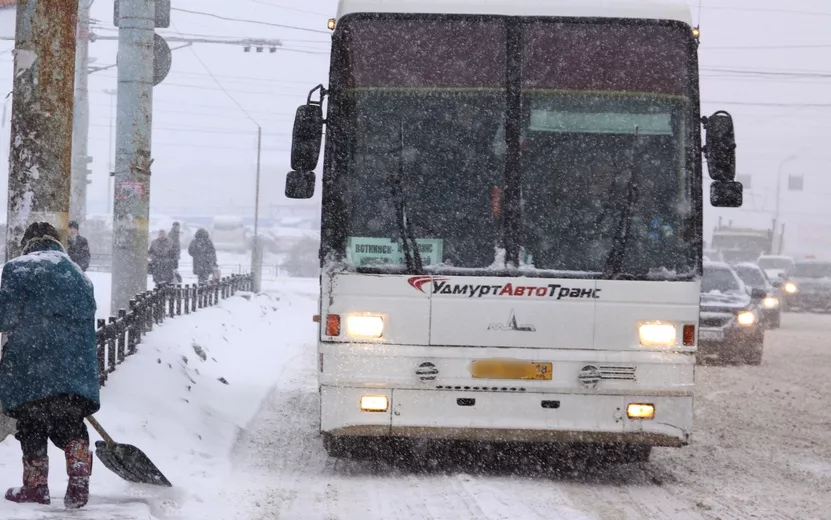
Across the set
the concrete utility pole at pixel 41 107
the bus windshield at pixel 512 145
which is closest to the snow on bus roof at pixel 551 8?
the bus windshield at pixel 512 145

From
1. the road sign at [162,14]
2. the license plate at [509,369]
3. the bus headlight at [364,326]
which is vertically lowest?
the license plate at [509,369]

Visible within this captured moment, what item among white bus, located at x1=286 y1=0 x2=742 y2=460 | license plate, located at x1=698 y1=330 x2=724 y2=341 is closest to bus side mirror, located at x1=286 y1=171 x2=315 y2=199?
white bus, located at x1=286 y1=0 x2=742 y2=460

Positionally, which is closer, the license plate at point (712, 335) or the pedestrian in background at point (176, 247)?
the license plate at point (712, 335)

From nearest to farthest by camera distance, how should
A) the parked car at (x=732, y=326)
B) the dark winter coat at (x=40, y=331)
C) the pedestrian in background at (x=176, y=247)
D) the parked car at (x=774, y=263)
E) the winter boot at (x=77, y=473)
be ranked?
the dark winter coat at (x=40, y=331)
the winter boot at (x=77, y=473)
the parked car at (x=732, y=326)
the pedestrian in background at (x=176, y=247)
the parked car at (x=774, y=263)

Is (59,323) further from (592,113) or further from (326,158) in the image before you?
(592,113)

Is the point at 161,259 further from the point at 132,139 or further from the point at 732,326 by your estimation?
the point at 732,326

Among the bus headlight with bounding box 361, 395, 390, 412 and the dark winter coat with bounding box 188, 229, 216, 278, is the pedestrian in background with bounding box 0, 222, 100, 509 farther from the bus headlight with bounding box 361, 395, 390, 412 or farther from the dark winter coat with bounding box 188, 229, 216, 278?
the dark winter coat with bounding box 188, 229, 216, 278

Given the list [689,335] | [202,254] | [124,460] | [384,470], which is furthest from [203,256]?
[124,460]

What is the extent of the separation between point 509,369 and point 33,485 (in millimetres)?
3234

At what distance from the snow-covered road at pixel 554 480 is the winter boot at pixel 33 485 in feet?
3.84

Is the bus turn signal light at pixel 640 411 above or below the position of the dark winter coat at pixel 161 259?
below

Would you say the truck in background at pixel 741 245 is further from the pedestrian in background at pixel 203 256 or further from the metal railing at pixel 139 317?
the metal railing at pixel 139 317

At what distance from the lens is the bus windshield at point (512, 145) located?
27.0ft

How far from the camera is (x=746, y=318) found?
60.3 ft
